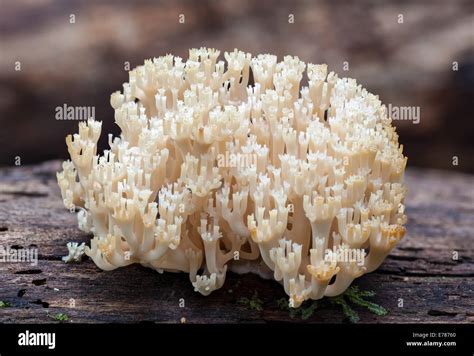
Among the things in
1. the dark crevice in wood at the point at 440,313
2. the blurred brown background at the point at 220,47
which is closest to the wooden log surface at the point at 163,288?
the dark crevice in wood at the point at 440,313

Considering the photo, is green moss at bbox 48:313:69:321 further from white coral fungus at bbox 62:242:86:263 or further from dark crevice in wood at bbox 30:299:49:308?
white coral fungus at bbox 62:242:86:263

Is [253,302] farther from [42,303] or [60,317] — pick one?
[42,303]

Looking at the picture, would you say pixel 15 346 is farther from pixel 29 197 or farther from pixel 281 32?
pixel 281 32

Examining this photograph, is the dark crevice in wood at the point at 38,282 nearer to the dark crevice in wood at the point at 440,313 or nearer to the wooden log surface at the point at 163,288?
the wooden log surface at the point at 163,288

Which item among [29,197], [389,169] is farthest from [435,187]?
[29,197]

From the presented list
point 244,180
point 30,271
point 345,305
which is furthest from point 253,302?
point 30,271
